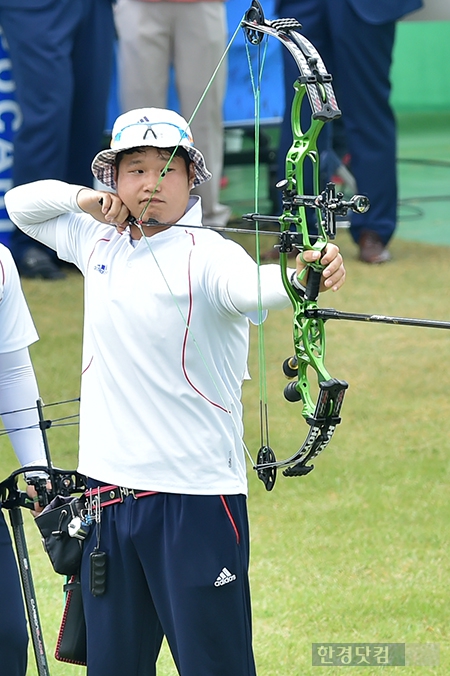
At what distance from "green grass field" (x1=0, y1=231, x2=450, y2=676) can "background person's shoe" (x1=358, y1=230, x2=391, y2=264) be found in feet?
1.05

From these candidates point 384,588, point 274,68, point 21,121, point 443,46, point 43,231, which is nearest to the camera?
point 43,231

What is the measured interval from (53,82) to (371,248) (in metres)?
2.15

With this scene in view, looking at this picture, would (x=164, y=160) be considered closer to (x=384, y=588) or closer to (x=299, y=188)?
(x=299, y=188)

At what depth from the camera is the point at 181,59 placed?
7.09 metres

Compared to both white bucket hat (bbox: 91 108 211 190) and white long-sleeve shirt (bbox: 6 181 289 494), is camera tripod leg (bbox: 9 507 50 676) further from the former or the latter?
white bucket hat (bbox: 91 108 211 190)

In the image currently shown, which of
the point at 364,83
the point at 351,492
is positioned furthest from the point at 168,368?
the point at 364,83

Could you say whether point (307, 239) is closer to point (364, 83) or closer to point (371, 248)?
point (364, 83)

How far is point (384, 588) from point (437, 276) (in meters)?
3.76

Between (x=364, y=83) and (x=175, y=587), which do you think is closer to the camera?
(x=175, y=587)

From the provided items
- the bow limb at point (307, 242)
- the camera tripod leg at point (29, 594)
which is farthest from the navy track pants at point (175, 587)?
the camera tripod leg at point (29, 594)

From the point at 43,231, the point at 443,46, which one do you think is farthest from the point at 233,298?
the point at 443,46

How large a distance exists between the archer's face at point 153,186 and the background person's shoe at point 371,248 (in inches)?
200

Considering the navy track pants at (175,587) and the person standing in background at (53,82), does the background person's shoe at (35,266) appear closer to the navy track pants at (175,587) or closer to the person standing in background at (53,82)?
the person standing in background at (53,82)

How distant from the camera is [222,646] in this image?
2320 millimetres
